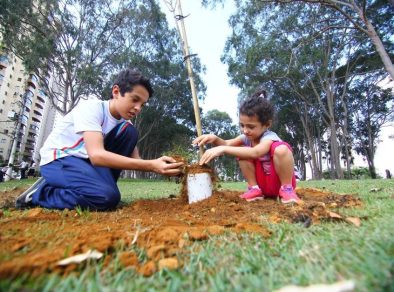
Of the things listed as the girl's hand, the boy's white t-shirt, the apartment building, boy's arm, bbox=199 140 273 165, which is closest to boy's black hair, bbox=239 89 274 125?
boy's arm, bbox=199 140 273 165

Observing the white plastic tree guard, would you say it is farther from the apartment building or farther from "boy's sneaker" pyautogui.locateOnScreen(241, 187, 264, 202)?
Answer: the apartment building

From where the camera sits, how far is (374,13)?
1356cm

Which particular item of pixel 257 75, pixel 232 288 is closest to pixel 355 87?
pixel 257 75

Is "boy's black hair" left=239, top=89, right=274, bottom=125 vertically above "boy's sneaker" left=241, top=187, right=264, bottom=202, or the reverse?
"boy's black hair" left=239, top=89, right=274, bottom=125

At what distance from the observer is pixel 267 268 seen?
89 centimetres

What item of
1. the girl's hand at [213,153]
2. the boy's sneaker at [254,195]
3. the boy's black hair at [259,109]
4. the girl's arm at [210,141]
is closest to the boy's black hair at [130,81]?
the girl's arm at [210,141]

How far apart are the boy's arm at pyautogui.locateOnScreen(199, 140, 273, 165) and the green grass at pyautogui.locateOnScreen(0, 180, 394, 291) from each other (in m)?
1.24

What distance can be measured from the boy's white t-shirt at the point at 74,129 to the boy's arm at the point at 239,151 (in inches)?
38.8

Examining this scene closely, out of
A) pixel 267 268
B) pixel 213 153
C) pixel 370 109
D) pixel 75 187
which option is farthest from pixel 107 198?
pixel 370 109

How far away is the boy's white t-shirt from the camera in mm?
2510

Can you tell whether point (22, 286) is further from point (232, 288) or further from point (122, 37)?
point (122, 37)

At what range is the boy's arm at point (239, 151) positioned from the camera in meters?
2.45

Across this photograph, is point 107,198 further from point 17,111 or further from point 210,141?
point 17,111

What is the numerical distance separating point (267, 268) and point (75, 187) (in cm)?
194
